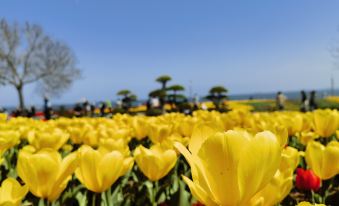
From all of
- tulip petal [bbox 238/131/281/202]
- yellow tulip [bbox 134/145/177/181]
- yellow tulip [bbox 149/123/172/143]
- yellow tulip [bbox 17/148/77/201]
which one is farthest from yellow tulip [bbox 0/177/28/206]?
yellow tulip [bbox 149/123/172/143]

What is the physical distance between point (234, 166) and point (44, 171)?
0.82 m

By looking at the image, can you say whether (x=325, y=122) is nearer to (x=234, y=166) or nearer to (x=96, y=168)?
(x=96, y=168)

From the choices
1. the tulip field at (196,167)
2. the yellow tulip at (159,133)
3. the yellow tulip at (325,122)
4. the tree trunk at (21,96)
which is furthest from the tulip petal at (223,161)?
the tree trunk at (21,96)

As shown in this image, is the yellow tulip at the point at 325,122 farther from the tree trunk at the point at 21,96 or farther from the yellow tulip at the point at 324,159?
the tree trunk at the point at 21,96

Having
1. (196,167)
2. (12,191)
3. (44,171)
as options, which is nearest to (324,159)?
(196,167)

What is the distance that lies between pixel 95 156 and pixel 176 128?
2.01 meters

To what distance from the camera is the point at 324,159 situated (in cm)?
168

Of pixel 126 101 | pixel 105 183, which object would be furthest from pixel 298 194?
pixel 126 101

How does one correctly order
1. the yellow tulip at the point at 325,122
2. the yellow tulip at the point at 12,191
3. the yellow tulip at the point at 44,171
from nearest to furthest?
the yellow tulip at the point at 12,191
the yellow tulip at the point at 44,171
the yellow tulip at the point at 325,122

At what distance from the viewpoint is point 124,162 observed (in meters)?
1.75

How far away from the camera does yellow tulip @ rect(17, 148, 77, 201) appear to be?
4.55 feet

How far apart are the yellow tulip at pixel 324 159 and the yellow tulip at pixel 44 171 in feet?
3.37

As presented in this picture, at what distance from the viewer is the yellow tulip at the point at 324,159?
1.63 meters

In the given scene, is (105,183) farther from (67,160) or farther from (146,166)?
(146,166)
